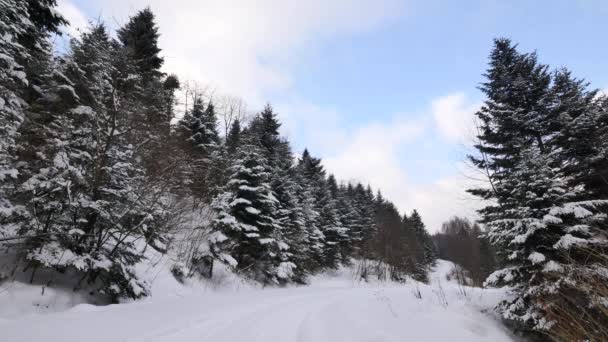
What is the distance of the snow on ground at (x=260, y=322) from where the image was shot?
4980 mm

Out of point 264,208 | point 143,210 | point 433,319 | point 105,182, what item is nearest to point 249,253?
point 264,208

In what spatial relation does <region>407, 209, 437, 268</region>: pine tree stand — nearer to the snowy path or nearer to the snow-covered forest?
the snow-covered forest

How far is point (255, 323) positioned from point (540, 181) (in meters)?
8.08

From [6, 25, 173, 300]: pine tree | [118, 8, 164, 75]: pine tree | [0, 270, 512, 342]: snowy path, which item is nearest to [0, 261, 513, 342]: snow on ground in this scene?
[0, 270, 512, 342]: snowy path

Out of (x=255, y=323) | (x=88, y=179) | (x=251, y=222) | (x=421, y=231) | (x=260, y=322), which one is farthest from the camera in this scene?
(x=421, y=231)

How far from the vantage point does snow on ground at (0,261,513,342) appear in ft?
16.3

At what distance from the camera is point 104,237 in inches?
306

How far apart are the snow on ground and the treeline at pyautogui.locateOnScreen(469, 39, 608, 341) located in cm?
162

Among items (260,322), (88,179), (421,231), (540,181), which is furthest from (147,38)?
(421,231)

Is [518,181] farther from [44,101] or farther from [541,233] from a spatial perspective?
[44,101]

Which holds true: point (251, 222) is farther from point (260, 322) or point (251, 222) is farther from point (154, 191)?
point (260, 322)

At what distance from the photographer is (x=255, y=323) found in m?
6.61

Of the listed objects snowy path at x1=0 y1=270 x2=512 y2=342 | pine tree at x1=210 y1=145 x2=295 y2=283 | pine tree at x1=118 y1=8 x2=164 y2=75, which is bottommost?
snowy path at x1=0 y1=270 x2=512 y2=342

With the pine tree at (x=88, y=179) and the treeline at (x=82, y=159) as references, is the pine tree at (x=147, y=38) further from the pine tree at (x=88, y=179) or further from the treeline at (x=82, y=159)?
the pine tree at (x=88, y=179)
